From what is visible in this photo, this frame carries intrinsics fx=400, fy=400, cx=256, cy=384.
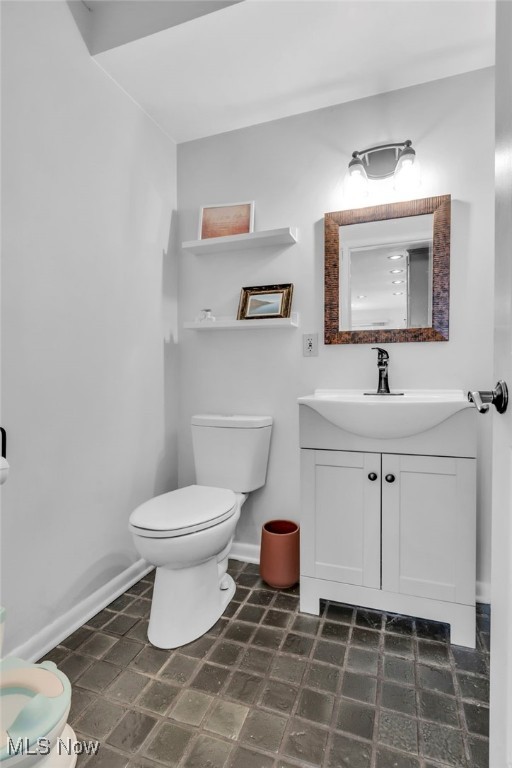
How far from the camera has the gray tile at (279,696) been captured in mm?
1182

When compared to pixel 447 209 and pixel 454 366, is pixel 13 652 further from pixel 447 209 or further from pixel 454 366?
pixel 447 209

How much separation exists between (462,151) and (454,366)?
92cm

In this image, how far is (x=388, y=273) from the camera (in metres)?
1.83

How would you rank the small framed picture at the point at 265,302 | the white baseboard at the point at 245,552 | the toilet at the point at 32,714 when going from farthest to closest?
the white baseboard at the point at 245,552 < the small framed picture at the point at 265,302 < the toilet at the point at 32,714

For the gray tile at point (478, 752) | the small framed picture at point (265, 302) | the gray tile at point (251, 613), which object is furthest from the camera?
the small framed picture at point (265, 302)

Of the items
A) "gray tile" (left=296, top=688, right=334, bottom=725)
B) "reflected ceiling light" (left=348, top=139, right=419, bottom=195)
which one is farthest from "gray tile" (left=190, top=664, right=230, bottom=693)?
"reflected ceiling light" (left=348, top=139, right=419, bottom=195)

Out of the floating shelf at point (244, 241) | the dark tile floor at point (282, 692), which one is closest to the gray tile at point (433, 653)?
the dark tile floor at point (282, 692)

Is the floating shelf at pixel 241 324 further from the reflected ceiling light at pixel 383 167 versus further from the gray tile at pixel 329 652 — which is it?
the gray tile at pixel 329 652

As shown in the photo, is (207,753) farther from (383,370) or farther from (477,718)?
(383,370)

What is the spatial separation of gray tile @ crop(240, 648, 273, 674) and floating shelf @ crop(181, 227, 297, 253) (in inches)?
66.7

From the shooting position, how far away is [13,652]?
1.31m

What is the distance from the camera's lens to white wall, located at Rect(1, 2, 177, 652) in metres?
1.33

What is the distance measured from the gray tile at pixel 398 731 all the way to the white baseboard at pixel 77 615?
113 cm

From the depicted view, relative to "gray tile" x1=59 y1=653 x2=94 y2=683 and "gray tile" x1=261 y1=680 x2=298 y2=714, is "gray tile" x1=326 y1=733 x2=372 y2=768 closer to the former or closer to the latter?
"gray tile" x1=261 y1=680 x2=298 y2=714
